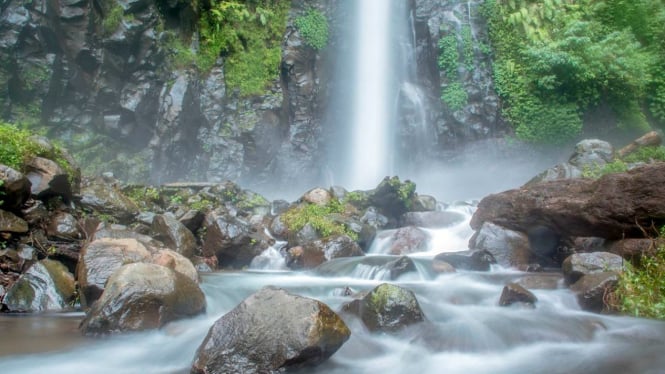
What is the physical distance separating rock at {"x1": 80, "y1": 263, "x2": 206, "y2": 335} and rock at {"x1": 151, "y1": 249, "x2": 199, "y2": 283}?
1.06m

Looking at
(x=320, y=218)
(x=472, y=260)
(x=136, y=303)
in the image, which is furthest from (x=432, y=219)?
(x=136, y=303)

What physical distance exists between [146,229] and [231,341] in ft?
18.2

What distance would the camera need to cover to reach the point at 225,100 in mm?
17312

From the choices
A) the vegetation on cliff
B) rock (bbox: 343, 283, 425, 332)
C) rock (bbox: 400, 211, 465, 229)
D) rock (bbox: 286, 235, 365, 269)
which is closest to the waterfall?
the vegetation on cliff

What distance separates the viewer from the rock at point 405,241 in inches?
428

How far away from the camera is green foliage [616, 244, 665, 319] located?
5.47 meters

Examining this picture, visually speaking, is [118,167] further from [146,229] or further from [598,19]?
[598,19]

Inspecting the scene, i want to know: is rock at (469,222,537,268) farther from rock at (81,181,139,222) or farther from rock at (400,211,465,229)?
rock at (81,181,139,222)

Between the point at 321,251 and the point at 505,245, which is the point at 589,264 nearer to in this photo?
the point at 505,245

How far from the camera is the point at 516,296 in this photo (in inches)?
252

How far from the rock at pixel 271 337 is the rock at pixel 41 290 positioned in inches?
127

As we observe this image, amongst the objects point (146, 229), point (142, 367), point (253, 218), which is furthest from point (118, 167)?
point (142, 367)

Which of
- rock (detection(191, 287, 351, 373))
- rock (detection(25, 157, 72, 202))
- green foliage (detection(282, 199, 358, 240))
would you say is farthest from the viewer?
green foliage (detection(282, 199, 358, 240))

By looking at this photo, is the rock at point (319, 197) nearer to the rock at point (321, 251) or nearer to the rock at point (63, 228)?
the rock at point (321, 251)
